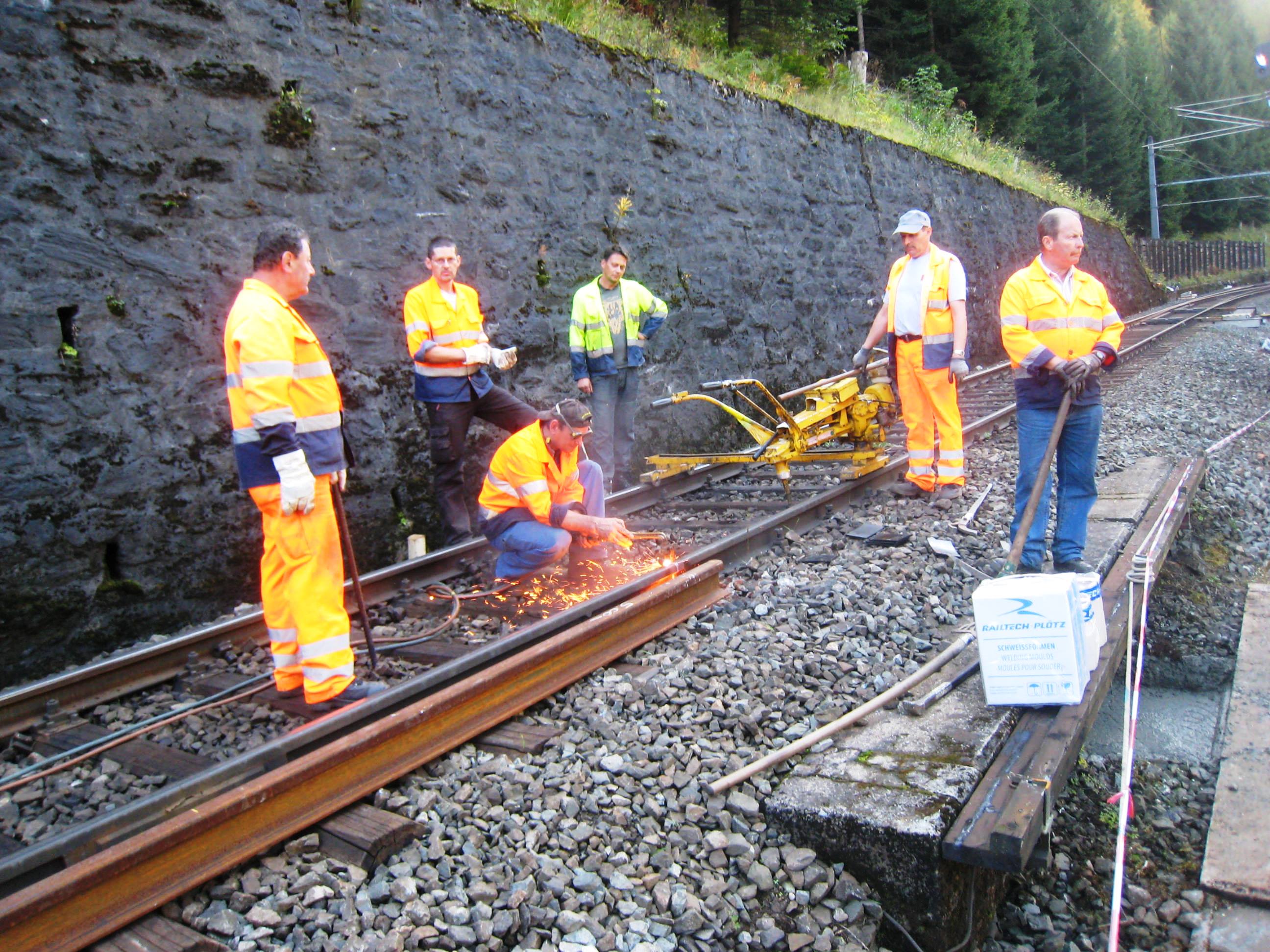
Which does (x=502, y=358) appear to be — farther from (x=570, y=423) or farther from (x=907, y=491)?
(x=907, y=491)

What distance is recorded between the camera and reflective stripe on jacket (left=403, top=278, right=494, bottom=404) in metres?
6.27

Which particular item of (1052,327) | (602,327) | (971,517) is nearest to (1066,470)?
(1052,327)

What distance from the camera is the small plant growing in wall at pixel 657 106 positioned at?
382 inches

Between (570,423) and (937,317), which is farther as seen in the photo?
(937,317)

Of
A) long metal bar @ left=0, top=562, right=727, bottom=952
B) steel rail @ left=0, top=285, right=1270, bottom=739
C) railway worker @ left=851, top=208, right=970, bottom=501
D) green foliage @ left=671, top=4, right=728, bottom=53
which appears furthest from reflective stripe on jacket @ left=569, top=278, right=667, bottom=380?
green foliage @ left=671, top=4, right=728, bottom=53

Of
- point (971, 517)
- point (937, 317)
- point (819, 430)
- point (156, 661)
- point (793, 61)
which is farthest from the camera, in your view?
point (793, 61)

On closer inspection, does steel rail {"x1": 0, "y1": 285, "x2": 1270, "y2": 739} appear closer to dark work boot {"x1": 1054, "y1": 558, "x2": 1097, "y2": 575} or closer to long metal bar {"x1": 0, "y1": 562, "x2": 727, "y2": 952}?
long metal bar {"x1": 0, "y1": 562, "x2": 727, "y2": 952}

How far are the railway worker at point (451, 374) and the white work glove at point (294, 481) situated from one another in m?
2.69

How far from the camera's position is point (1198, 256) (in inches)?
1591

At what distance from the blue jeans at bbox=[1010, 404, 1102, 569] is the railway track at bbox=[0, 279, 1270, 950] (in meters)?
1.67

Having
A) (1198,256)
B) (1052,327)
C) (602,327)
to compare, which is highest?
(1198,256)

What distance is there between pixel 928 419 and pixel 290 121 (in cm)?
506

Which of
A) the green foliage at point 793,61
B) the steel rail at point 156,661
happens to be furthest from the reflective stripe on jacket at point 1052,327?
the green foliage at point 793,61

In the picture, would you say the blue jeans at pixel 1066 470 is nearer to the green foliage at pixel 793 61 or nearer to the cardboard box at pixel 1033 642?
the cardboard box at pixel 1033 642
